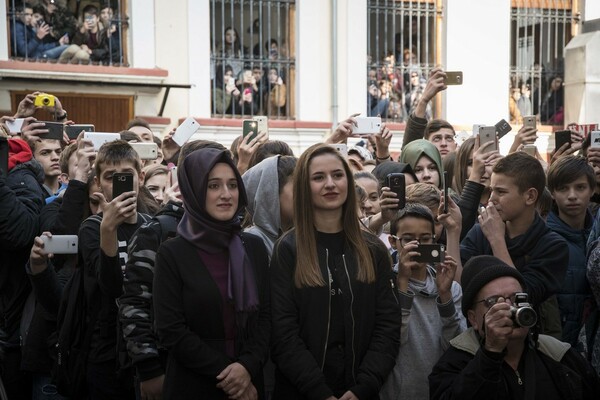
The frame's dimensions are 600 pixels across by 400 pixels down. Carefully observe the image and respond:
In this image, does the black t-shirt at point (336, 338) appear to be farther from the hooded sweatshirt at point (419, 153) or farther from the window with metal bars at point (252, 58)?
the window with metal bars at point (252, 58)

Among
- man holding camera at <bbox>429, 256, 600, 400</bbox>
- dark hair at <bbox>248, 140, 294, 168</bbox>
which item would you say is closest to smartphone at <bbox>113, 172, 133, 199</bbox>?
dark hair at <bbox>248, 140, 294, 168</bbox>

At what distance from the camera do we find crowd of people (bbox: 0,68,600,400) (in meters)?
4.18

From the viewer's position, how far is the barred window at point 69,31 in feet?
45.4

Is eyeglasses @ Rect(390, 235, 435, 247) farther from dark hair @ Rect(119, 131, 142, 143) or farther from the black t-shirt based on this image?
dark hair @ Rect(119, 131, 142, 143)

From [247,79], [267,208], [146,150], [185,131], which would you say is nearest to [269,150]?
[146,150]

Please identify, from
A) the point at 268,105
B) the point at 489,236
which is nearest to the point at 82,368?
the point at 489,236

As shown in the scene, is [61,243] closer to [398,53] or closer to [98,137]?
[98,137]

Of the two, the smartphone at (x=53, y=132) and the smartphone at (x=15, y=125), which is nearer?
the smartphone at (x=53, y=132)

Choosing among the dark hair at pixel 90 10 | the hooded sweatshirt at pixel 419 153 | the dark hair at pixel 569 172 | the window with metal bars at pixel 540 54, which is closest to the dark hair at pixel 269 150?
the hooded sweatshirt at pixel 419 153

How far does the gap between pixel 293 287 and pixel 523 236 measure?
1.29 meters

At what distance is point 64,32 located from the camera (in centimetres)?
1411

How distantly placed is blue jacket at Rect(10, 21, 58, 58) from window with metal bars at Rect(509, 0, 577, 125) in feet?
26.4

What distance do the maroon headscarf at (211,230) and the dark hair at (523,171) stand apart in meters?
1.50

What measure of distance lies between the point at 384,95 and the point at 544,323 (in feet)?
38.0
